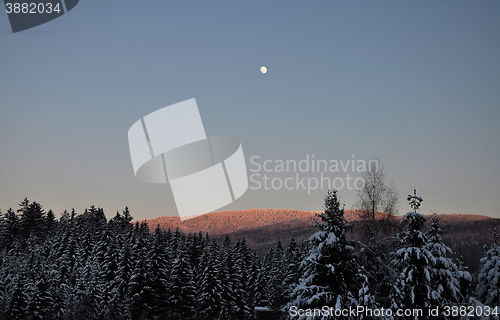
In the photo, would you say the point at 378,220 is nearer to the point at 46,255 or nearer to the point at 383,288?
the point at 383,288

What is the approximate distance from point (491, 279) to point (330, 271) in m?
20.2

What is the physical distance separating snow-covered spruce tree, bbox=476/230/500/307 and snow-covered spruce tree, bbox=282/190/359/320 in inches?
723

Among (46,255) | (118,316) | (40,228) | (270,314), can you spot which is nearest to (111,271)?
(118,316)

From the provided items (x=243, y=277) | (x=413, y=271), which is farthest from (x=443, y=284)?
(x=243, y=277)

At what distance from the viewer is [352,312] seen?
55.4 ft

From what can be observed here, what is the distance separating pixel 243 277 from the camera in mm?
58750

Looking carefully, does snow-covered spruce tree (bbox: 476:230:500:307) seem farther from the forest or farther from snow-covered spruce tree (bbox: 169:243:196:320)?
snow-covered spruce tree (bbox: 169:243:196:320)

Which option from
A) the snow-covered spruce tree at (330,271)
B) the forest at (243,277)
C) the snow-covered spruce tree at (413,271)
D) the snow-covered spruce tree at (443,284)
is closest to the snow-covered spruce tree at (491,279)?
the forest at (243,277)

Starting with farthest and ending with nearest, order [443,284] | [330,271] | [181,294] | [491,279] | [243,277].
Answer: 1. [243,277]
2. [181,294]
3. [491,279]
4. [443,284]
5. [330,271]

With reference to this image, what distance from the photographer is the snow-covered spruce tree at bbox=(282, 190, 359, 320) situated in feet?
56.6

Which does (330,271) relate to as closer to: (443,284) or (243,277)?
(443,284)

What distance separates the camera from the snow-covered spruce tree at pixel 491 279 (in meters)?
29.5

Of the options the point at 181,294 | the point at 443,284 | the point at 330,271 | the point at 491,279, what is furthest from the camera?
the point at 181,294

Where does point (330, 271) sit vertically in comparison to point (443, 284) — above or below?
above
